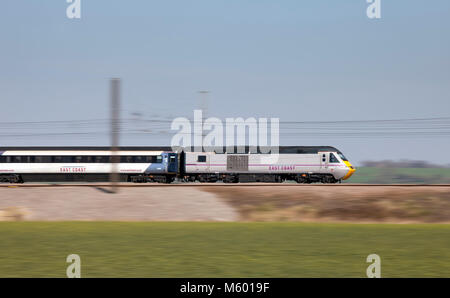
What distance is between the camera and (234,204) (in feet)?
96.4

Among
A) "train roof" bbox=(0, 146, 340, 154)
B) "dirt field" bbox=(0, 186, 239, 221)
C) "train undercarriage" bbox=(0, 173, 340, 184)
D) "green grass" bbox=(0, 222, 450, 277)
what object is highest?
"train roof" bbox=(0, 146, 340, 154)

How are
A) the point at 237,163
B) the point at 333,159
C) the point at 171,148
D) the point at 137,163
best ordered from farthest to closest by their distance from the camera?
the point at 171,148 < the point at 137,163 < the point at 237,163 < the point at 333,159

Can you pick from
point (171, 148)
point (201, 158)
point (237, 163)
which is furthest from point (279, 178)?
point (171, 148)

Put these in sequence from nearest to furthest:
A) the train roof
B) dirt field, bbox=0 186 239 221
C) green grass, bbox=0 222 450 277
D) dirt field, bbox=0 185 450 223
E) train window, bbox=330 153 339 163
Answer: green grass, bbox=0 222 450 277
dirt field, bbox=0 186 239 221
dirt field, bbox=0 185 450 223
train window, bbox=330 153 339 163
the train roof

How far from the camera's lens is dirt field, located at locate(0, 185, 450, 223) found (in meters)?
27.3

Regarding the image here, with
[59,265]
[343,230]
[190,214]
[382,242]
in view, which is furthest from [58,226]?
[382,242]

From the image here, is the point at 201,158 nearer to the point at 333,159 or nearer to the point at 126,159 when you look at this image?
the point at 126,159

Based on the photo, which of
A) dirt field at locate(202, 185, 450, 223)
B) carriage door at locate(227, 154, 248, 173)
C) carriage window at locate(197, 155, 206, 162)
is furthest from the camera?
carriage window at locate(197, 155, 206, 162)

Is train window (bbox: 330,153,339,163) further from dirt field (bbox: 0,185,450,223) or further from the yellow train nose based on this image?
dirt field (bbox: 0,185,450,223)

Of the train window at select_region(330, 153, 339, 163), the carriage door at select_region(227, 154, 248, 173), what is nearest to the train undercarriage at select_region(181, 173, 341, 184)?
the carriage door at select_region(227, 154, 248, 173)

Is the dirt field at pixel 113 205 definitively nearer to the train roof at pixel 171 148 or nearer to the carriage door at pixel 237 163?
the carriage door at pixel 237 163

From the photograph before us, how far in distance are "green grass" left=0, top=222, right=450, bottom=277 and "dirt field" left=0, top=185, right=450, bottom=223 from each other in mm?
5960

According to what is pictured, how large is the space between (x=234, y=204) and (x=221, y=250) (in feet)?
48.5

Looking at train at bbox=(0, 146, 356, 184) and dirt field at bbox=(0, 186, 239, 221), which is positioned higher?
train at bbox=(0, 146, 356, 184)
